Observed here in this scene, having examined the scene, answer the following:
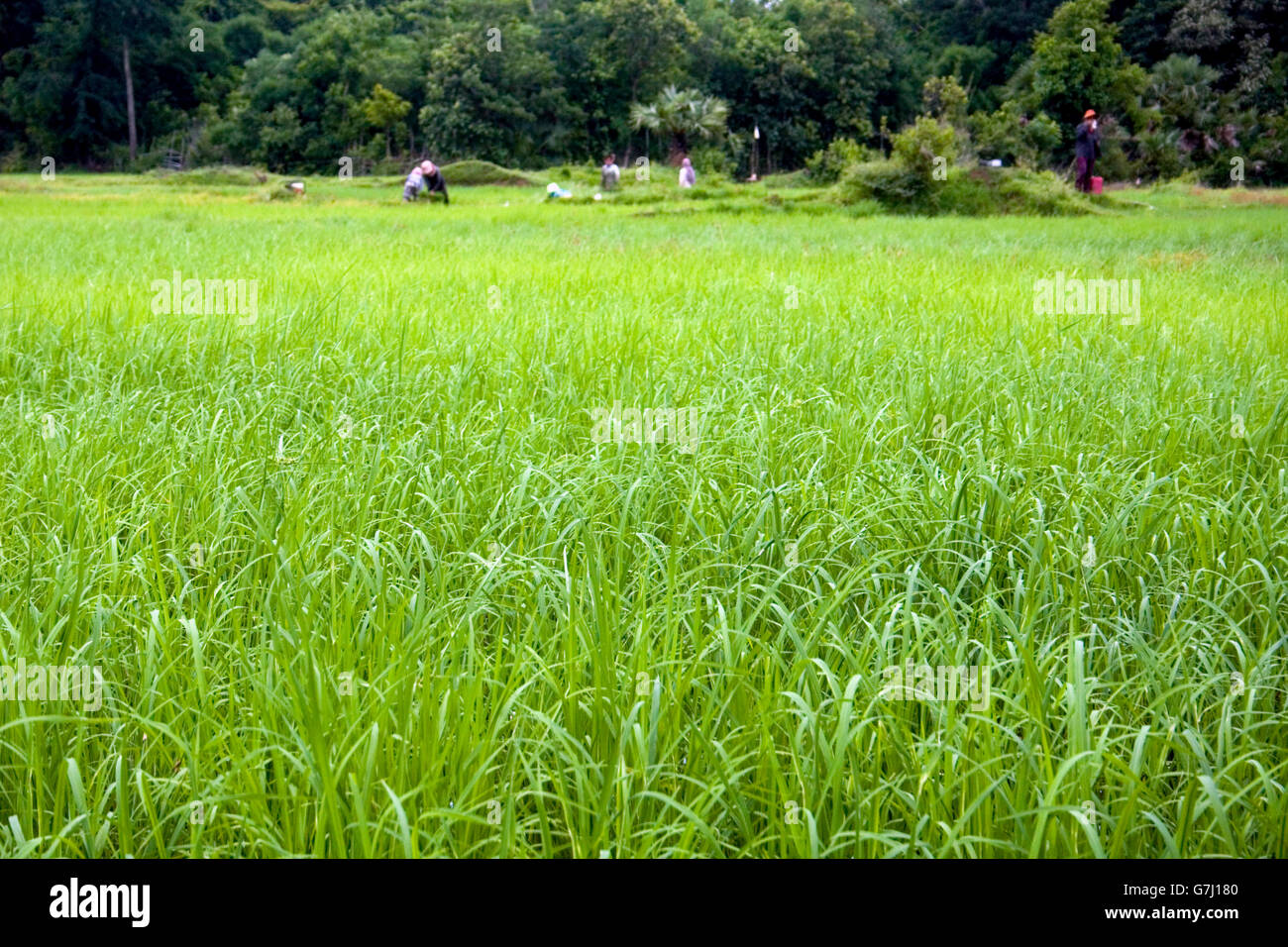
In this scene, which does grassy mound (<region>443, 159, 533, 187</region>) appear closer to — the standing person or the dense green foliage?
the dense green foliage

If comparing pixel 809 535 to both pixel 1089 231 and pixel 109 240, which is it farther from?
pixel 1089 231

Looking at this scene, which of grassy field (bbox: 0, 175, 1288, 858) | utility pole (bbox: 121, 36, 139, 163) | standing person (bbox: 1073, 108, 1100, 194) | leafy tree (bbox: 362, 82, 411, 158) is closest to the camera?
grassy field (bbox: 0, 175, 1288, 858)

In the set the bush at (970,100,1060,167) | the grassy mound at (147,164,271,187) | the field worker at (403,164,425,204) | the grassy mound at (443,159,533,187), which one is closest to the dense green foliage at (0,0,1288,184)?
the bush at (970,100,1060,167)

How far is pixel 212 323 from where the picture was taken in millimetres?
5184

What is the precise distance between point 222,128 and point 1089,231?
1280 inches

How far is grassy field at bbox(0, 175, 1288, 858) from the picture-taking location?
5.98ft

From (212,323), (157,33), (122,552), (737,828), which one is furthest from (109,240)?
(157,33)

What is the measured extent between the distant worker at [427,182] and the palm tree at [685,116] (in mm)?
14422

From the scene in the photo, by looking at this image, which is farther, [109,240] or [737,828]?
[109,240]

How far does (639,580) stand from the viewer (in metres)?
2.67

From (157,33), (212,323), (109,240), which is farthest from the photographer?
(157,33)

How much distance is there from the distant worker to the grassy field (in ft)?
48.2

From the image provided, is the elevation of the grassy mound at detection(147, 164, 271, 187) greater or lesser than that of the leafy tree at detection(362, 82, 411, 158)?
lesser

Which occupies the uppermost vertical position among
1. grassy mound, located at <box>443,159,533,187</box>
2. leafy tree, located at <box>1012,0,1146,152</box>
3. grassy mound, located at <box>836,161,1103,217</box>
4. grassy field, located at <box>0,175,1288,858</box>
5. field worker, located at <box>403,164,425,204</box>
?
leafy tree, located at <box>1012,0,1146,152</box>
